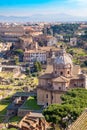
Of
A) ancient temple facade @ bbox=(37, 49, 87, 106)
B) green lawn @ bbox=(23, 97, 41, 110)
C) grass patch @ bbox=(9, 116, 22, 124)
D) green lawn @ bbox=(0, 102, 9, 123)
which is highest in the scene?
ancient temple facade @ bbox=(37, 49, 87, 106)

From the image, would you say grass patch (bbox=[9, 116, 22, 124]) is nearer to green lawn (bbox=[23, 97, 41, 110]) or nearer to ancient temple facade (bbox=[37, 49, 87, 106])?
green lawn (bbox=[23, 97, 41, 110])

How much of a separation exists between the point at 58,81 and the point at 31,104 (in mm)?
2945

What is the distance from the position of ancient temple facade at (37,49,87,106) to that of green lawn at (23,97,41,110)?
0.57 meters

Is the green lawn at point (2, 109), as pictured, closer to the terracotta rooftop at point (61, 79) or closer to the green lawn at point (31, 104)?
the green lawn at point (31, 104)

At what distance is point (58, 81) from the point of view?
92.1 ft

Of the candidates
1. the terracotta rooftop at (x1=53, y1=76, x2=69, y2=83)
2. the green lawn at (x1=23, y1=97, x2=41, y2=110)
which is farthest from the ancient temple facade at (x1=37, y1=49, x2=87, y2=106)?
the green lawn at (x1=23, y1=97, x2=41, y2=110)

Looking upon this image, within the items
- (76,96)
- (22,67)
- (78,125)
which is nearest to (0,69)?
(22,67)

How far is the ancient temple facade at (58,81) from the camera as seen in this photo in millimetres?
28266

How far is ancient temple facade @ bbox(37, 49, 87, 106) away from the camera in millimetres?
28266

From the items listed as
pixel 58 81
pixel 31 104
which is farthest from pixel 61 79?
pixel 31 104

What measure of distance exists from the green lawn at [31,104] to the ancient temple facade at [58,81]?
0.57 metres

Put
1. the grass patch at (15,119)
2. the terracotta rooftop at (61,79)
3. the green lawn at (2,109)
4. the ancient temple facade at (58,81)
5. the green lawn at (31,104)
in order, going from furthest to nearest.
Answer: the ancient temple facade at (58,81), the terracotta rooftop at (61,79), the green lawn at (2,109), the green lawn at (31,104), the grass patch at (15,119)

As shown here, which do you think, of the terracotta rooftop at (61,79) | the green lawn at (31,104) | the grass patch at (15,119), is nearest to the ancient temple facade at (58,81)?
the terracotta rooftop at (61,79)

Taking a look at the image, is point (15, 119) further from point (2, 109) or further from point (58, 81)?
point (58, 81)
